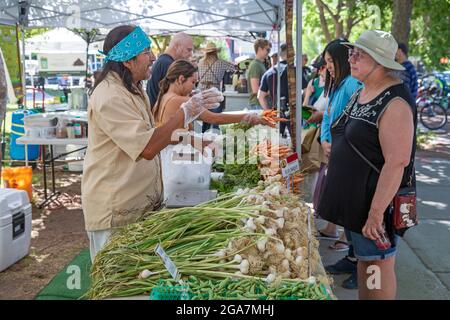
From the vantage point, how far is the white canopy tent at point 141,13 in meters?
8.59

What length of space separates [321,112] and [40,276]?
3052 mm

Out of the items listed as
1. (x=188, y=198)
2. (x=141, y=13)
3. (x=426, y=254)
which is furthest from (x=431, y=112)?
(x=188, y=198)

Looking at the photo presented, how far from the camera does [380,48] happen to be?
10.0 ft

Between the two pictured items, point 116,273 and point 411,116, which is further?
point 411,116

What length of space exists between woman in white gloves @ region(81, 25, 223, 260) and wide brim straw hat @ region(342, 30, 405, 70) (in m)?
0.92

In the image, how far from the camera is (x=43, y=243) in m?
5.81

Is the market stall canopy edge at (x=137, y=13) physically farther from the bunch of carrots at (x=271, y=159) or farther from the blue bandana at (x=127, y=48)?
the blue bandana at (x=127, y=48)

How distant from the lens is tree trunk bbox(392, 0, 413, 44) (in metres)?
11.3

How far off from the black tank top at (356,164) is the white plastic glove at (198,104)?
81 cm

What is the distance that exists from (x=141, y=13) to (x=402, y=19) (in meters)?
5.71

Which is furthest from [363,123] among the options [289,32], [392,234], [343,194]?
[289,32]

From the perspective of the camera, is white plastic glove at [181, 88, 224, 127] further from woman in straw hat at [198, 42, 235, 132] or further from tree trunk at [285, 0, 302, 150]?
woman in straw hat at [198, 42, 235, 132]

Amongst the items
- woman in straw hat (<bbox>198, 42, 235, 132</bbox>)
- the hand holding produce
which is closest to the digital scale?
the hand holding produce

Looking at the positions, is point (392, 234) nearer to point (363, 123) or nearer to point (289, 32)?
point (363, 123)
